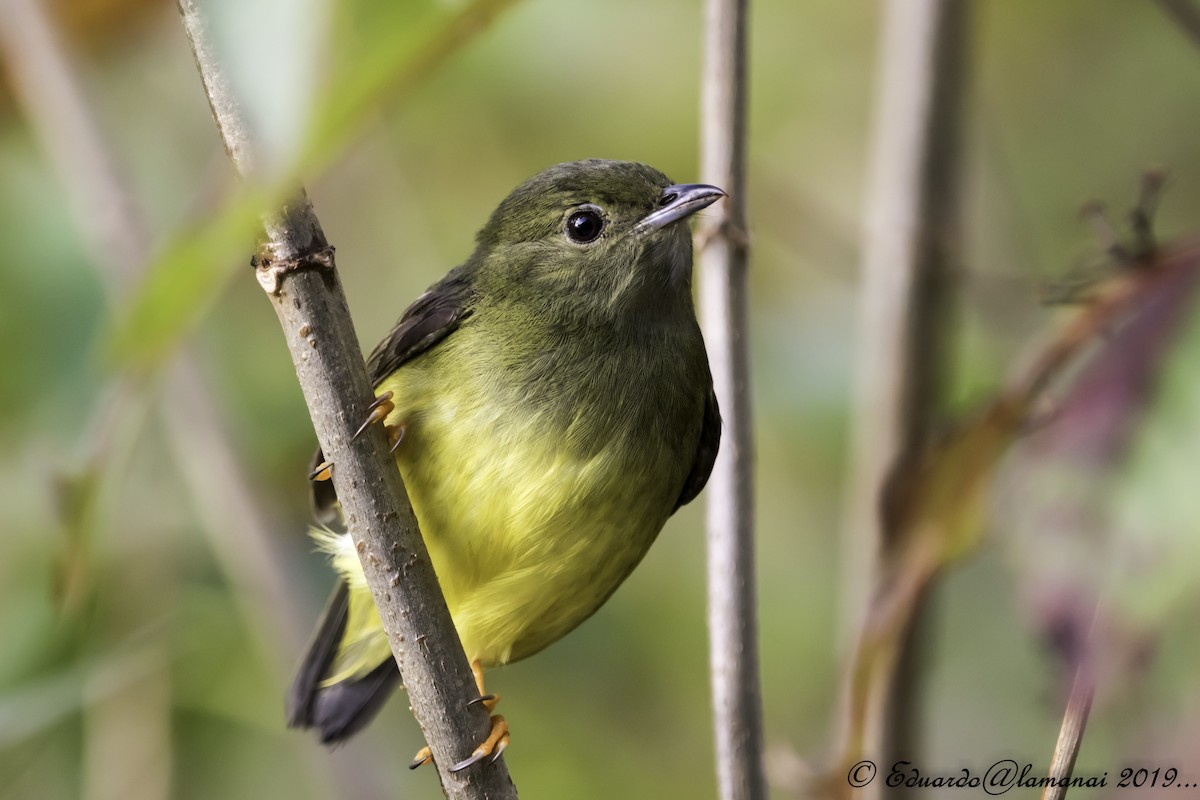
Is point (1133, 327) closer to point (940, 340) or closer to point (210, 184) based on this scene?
point (940, 340)

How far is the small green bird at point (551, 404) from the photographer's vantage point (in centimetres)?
305

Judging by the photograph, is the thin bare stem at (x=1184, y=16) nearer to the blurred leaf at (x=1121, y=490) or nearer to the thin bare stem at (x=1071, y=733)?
the blurred leaf at (x=1121, y=490)

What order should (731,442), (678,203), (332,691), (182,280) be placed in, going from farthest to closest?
(332,691) → (678,203) → (731,442) → (182,280)

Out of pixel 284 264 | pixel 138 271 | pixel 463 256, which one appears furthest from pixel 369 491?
pixel 463 256

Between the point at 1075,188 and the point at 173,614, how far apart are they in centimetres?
370

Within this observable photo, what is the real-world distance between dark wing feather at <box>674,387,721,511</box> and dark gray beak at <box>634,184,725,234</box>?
0.47 meters

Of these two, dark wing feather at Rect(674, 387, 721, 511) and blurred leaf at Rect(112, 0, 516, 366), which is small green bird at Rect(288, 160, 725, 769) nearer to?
dark wing feather at Rect(674, 387, 721, 511)

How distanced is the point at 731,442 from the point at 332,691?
5.69 ft

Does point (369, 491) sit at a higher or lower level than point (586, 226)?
lower

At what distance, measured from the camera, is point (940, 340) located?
3.77 meters

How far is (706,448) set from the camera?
334 centimetres

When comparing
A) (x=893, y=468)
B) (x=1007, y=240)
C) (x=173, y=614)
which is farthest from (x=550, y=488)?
(x=1007, y=240)

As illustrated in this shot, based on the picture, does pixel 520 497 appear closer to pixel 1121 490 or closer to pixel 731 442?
pixel 731 442

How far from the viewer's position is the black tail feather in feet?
12.5
